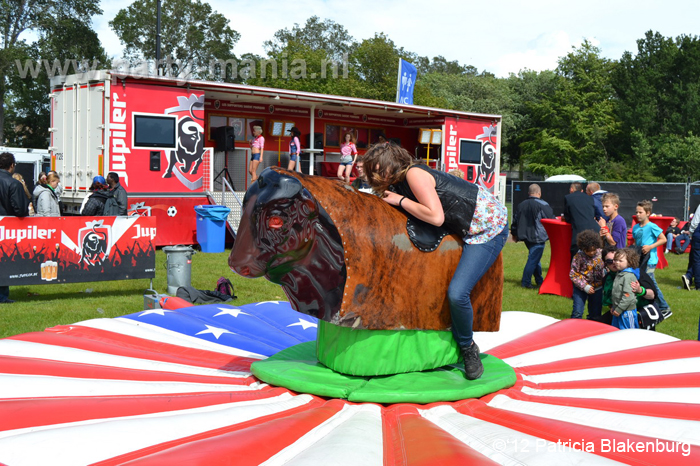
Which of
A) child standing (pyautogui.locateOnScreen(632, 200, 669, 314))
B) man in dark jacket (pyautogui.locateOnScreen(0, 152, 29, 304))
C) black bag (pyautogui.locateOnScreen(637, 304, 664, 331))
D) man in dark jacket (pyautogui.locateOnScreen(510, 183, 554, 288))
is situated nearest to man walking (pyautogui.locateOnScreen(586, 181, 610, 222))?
child standing (pyautogui.locateOnScreen(632, 200, 669, 314))

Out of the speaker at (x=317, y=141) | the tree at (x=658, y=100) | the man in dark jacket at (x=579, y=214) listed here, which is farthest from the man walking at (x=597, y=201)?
the tree at (x=658, y=100)

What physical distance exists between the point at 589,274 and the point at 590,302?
319 millimetres

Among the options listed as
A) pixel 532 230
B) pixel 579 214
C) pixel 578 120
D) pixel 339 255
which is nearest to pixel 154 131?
pixel 532 230

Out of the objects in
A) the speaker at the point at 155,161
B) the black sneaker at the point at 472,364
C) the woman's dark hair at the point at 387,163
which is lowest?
the black sneaker at the point at 472,364

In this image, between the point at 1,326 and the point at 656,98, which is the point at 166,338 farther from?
the point at 656,98

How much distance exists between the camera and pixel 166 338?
451cm

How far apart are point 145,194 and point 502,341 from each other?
9.45 metres

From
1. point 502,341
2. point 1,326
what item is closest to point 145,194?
point 1,326

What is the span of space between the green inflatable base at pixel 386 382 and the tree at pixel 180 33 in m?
41.0

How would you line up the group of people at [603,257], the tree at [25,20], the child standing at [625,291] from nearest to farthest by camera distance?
1. the child standing at [625,291]
2. the group of people at [603,257]
3. the tree at [25,20]

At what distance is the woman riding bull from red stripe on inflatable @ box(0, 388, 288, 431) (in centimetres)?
112

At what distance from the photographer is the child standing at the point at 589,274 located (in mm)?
7148

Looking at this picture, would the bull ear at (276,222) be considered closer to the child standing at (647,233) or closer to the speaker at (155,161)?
the child standing at (647,233)

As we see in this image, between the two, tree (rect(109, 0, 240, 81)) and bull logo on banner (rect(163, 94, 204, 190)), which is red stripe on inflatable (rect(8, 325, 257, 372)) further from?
tree (rect(109, 0, 240, 81))
